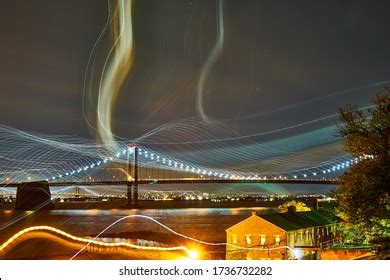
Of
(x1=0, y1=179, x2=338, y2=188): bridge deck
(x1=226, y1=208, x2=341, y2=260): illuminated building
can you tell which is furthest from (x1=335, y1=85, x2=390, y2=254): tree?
(x1=0, y1=179, x2=338, y2=188): bridge deck

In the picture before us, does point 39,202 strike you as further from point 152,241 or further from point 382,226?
point 382,226

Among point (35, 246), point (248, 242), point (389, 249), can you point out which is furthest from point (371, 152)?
point (35, 246)

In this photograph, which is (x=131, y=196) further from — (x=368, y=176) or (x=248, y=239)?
(x=368, y=176)

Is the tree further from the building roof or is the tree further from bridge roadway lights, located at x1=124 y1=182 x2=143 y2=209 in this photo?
bridge roadway lights, located at x1=124 y1=182 x2=143 y2=209

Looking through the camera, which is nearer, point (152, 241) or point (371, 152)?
point (371, 152)

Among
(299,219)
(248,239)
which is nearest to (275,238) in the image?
(248,239)

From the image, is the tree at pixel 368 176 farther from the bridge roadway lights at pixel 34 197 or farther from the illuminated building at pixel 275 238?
the bridge roadway lights at pixel 34 197
